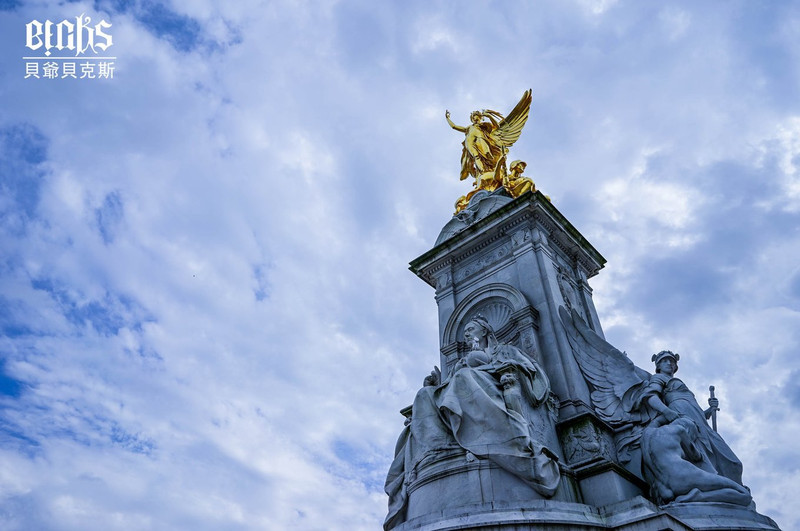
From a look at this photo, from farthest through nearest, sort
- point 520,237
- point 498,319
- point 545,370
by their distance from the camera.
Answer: point 520,237
point 498,319
point 545,370

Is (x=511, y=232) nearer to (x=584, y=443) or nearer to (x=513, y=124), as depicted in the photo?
(x=513, y=124)

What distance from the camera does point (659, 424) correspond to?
437 inches

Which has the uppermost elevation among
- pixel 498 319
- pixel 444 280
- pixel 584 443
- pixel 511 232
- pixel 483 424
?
pixel 511 232

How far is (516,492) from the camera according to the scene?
955cm

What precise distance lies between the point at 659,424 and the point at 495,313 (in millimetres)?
4611

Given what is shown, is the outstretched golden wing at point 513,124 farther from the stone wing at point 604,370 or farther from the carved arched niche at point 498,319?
the stone wing at point 604,370

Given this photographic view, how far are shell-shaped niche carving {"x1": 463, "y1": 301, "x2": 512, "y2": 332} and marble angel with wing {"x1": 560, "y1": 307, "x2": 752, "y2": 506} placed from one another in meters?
1.41

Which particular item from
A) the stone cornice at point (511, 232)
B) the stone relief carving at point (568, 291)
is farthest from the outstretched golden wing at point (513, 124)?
the stone relief carving at point (568, 291)

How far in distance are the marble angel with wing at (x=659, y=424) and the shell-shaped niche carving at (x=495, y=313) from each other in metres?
1.41

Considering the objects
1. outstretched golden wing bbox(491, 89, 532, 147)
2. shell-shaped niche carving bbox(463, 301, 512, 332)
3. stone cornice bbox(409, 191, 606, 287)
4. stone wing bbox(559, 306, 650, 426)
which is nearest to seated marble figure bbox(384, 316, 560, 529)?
stone wing bbox(559, 306, 650, 426)

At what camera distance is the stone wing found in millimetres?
12016

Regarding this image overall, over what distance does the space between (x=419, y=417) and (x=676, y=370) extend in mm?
5473

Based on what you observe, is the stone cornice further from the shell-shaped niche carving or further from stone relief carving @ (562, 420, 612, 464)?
stone relief carving @ (562, 420, 612, 464)

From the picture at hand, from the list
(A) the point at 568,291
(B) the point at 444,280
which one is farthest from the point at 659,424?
(B) the point at 444,280
